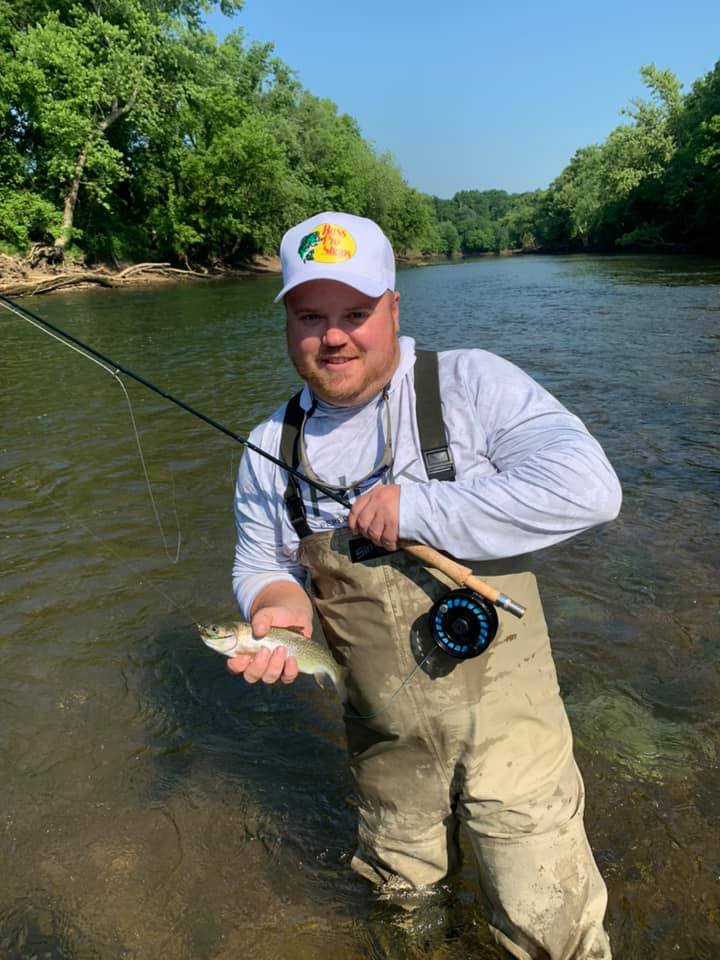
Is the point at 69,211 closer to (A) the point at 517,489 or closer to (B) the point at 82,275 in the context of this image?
(B) the point at 82,275

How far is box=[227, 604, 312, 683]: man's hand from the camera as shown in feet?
7.90

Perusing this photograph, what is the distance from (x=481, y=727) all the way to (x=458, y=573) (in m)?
0.56

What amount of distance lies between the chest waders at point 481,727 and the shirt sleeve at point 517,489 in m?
0.18

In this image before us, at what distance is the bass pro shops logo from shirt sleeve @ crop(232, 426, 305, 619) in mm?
743

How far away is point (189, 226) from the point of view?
44594 mm

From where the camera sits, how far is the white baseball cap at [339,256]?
2262 mm

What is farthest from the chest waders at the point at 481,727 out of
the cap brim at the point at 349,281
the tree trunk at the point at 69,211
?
the tree trunk at the point at 69,211

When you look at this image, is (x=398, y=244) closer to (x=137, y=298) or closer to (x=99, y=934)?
(x=137, y=298)

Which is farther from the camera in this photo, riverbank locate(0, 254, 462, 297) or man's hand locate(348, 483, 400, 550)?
riverbank locate(0, 254, 462, 297)

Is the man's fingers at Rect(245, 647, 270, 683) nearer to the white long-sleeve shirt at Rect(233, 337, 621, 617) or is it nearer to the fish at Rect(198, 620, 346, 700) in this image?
the fish at Rect(198, 620, 346, 700)

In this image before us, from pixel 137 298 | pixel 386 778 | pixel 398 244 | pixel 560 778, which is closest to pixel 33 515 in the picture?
pixel 386 778

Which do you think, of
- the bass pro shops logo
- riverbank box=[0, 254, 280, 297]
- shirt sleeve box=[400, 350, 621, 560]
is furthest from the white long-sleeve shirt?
riverbank box=[0, 254, 280, 297]

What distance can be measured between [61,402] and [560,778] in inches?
447

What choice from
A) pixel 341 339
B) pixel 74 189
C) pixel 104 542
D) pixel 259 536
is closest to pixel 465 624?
pixel 259 536
